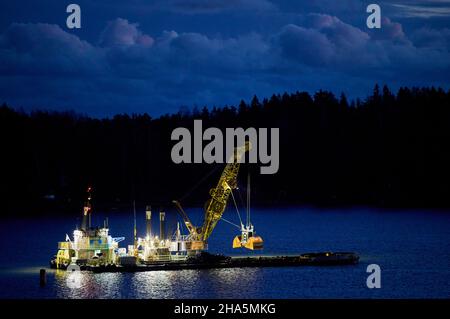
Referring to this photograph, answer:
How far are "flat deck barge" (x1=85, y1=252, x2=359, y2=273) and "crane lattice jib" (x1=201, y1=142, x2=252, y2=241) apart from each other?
341cm

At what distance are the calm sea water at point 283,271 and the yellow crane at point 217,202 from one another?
5.33 metres

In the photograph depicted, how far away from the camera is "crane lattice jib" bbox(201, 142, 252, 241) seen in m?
91.9

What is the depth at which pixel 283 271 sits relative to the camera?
289 ft

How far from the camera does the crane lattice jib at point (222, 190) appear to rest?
91.9m

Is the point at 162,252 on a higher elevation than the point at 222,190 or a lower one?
lower

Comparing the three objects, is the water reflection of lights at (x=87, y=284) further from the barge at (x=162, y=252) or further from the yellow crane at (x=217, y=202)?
the yellow crane at (x=217, y=202)

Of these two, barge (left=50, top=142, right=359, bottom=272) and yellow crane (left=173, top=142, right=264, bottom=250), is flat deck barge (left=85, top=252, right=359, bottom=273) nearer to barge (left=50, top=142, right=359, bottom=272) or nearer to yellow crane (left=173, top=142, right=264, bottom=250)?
barge (left=50, top=142, right=359, bottom=272)

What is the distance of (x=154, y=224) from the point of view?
184250 millimetres

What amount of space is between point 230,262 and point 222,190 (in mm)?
7254

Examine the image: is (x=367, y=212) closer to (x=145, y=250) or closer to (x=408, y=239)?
(x=408, y=239)

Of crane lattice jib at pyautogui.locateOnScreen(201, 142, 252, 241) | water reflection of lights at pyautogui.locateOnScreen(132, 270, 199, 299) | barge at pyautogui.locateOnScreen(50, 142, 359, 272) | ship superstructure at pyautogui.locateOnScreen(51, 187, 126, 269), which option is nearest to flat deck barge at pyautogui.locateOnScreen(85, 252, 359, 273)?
barge at pyautogui.locateOnScreen(50, 142, 359, 272)

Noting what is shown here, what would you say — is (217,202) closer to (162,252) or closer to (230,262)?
(230,262)

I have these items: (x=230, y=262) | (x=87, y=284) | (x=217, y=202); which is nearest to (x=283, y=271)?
(x=230, y=262)
